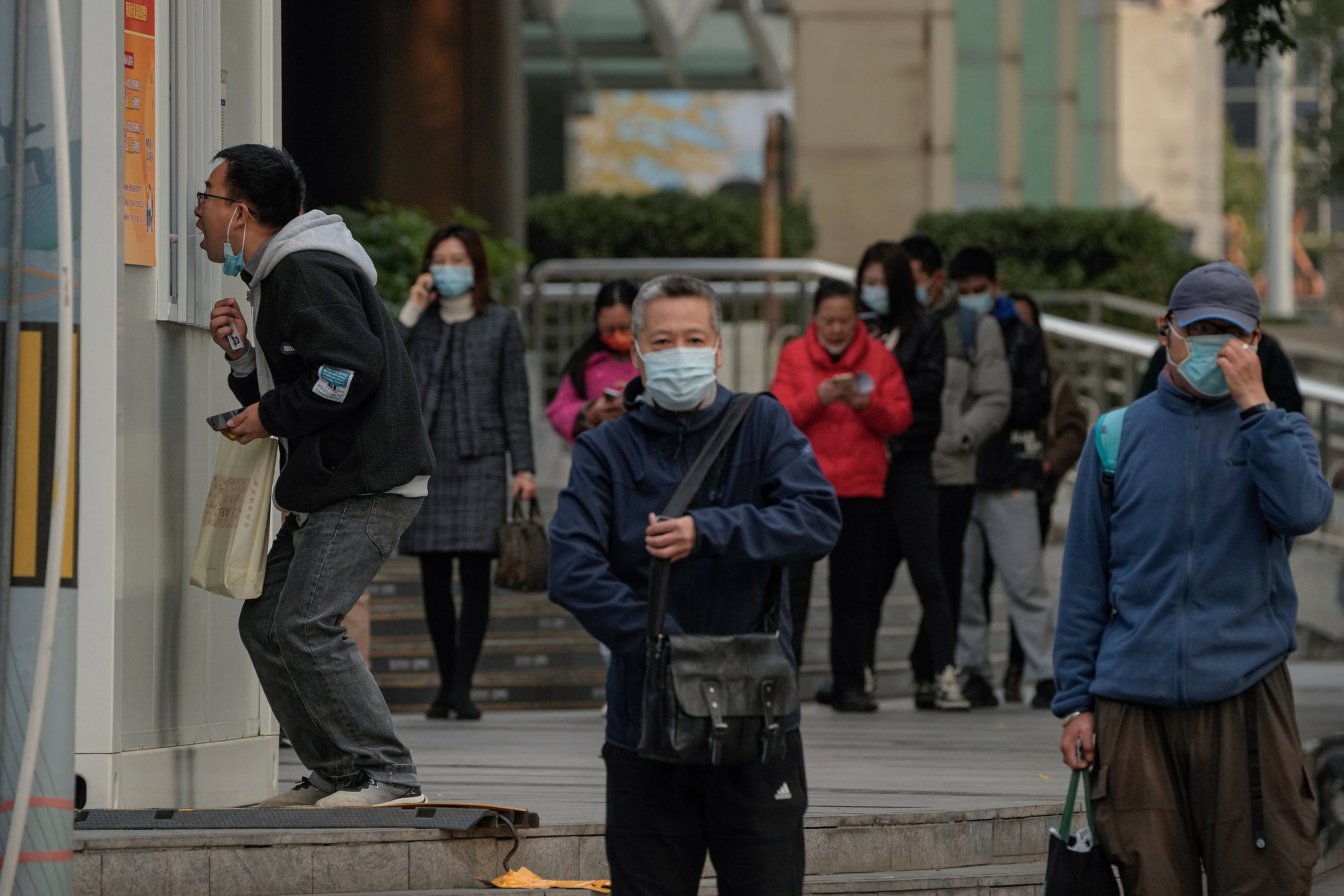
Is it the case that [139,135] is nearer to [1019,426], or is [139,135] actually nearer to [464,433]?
[464,433]

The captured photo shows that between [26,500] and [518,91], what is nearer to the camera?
[26,500]

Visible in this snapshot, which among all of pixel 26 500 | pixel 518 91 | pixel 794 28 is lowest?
pixel 26 500

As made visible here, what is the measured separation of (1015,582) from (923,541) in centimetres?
62

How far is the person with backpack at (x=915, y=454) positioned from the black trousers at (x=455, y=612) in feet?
5.67

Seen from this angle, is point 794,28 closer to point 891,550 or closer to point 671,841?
point 891,550

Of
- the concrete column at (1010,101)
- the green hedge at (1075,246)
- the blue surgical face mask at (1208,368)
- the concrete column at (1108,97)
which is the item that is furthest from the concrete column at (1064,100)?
the blue surgical face mask at (1208,368)

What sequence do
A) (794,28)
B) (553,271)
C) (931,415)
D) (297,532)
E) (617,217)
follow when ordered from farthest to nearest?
1. (794,28)
2. (617,217)
3. (553,271)
4. (931,415)
5. (297,532)

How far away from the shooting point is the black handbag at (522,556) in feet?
27.0

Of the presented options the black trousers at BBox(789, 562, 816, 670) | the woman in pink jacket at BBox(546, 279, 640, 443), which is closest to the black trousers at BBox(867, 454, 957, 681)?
the black trousers at BBox(789, 562, 816, 670)

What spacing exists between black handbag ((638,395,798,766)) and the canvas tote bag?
193 cm

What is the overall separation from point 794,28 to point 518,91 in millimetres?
6224

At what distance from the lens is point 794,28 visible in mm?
20172

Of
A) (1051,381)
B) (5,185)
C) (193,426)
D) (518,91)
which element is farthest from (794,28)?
(5,185)

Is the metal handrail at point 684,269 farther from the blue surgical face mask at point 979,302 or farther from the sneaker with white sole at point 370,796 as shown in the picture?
the sneaker with white sole at point 370,796
